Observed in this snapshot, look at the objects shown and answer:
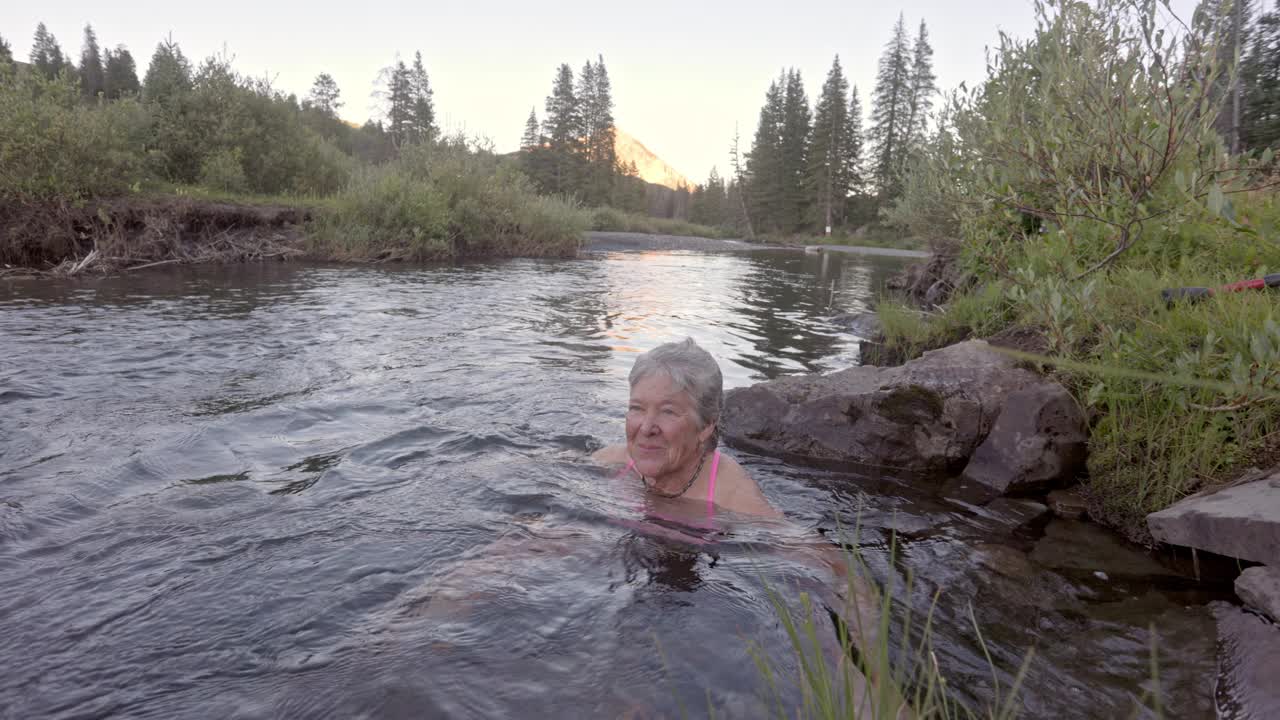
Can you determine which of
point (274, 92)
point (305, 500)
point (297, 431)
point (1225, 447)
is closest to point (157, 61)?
point (274, 92)

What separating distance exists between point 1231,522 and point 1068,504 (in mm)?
1258

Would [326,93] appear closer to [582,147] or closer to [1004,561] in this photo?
[582,147]

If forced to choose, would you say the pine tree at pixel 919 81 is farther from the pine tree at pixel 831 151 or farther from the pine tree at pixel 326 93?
the pine tree at pixel 326 93

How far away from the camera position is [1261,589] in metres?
3.03

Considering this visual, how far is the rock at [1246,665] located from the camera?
2523mm

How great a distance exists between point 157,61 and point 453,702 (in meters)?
28.8

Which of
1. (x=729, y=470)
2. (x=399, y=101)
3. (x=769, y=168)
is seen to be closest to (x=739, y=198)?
(x=769, y=168)

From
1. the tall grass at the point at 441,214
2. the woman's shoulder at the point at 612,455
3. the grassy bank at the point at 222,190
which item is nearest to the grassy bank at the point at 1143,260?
the woman's shoulder at the point at 612,455

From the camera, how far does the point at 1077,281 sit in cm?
524

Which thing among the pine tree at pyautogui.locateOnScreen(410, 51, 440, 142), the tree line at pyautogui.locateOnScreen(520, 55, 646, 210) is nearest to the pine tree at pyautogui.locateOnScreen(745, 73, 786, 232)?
the tree line at pyautogui.locateOnScreen(520, 55, 646, 210)

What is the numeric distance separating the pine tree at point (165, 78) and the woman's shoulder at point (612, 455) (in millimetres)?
25778

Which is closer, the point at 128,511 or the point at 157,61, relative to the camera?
the point at 128,511

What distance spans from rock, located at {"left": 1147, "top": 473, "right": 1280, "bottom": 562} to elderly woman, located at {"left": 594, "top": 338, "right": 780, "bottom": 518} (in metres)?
2.08

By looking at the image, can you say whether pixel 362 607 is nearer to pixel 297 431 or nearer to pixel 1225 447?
pixel 297 431
